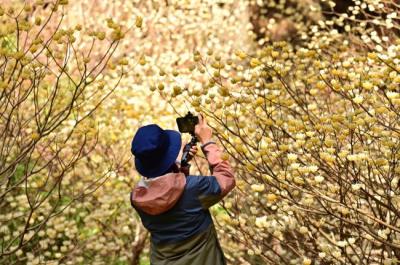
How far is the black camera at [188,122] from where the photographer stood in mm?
3139

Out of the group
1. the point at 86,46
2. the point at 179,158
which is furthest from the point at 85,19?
the point at 179,158

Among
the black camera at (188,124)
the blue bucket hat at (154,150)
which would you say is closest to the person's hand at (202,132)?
the black camera at (188,124)

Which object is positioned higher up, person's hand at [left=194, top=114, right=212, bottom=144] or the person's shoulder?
person's hand at [left=194, top=114, right=212, bottom=144]

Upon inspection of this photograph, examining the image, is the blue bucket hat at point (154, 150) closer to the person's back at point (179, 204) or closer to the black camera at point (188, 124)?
the person's back at point (179, 204)

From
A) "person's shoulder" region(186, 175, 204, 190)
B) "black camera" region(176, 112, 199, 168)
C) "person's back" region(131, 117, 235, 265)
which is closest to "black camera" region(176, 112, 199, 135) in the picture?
"black camera" region(176, 112, 199, 168)

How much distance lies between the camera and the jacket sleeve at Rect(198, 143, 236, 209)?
2914 mm

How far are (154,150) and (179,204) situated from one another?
0.88ft

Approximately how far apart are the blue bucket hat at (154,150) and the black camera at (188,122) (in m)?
0.17

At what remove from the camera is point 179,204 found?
116 inches

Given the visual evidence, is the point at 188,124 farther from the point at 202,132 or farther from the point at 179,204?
the point at 179,204

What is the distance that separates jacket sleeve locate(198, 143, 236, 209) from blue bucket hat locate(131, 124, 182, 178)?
18 cm

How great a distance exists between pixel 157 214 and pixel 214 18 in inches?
259

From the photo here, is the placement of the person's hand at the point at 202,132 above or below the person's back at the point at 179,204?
above

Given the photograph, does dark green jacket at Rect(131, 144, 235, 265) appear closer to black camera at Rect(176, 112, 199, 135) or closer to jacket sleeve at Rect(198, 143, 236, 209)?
jacket sleeve at Rect(198, 143, 236, 209)
